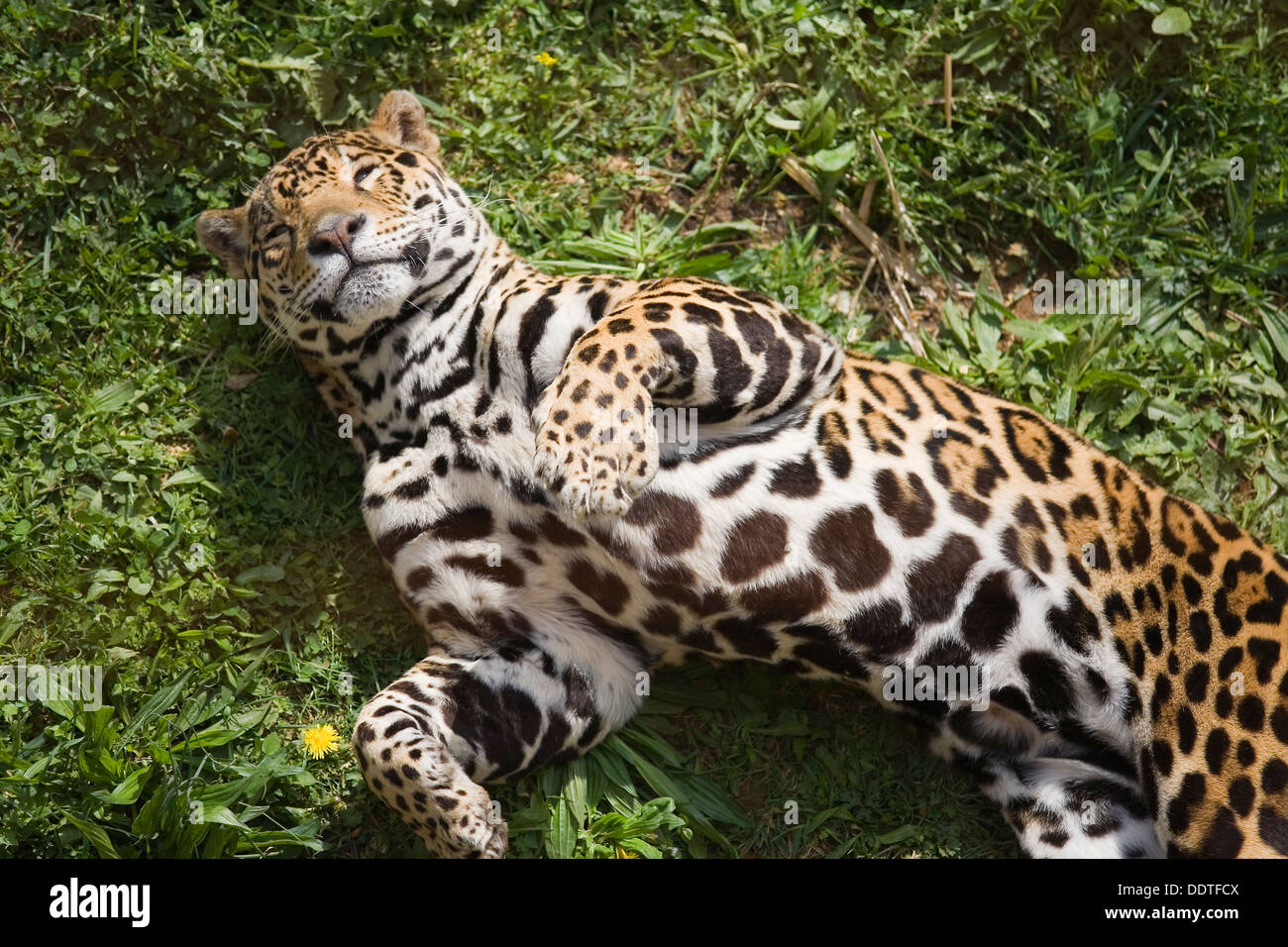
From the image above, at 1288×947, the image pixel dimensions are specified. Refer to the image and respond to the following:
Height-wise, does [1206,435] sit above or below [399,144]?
below

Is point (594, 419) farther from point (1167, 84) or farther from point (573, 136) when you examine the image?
point (1167, 84)

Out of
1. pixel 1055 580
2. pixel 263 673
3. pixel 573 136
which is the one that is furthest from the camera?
pixel 573 136

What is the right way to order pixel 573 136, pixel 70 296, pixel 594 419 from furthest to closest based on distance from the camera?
pixel 573 136
pixel 70 296
pixel 594 419

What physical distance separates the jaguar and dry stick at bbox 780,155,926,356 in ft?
4.28

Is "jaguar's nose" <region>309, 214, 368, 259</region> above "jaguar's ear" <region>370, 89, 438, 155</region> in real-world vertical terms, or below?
below

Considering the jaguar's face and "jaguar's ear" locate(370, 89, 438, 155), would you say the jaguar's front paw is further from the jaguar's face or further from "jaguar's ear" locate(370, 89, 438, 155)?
"jaguar's ear" locate(370, 89, 438, 155)

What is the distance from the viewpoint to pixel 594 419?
17.1ft

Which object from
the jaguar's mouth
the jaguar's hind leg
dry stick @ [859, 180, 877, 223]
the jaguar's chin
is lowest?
the jaguar's hind leg

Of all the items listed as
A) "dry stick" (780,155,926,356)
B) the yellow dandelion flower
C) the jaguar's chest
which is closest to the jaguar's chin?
the jaguar's chest

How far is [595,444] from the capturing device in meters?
5.21

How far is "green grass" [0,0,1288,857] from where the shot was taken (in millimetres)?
6211

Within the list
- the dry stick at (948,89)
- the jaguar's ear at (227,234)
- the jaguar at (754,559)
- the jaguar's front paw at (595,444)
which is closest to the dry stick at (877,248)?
the dry stick at (948,89)
